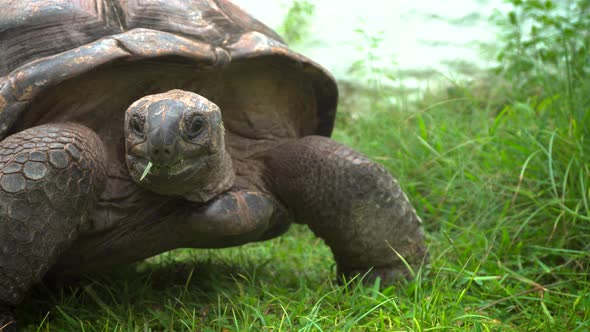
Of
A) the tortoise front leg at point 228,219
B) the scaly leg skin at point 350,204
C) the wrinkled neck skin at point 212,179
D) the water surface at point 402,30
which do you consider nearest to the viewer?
the wrinkled neck skin at point 212,179

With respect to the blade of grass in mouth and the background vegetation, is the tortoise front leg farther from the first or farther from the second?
the blade of grass in mouth

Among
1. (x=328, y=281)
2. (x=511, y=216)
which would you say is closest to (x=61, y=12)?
(x=328, y=281)

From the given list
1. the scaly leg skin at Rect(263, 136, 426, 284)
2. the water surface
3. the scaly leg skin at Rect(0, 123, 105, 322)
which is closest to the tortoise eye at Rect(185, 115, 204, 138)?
the scaly leg skin at Rect(0, 123, 105, 322)

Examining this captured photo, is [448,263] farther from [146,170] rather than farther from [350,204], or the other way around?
[146,170]

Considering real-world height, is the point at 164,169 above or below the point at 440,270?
above

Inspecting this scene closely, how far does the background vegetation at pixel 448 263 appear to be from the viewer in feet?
7.91

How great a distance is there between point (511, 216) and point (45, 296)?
223 cm

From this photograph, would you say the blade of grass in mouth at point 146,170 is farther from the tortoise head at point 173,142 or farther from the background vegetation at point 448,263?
the background vegetation at point 448,263

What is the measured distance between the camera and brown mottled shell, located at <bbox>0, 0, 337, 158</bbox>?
7.88ft

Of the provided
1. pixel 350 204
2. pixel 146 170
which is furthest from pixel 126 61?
pixel 350 204

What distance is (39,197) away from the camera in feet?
7.22

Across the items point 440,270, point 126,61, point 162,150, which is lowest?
point 440,270

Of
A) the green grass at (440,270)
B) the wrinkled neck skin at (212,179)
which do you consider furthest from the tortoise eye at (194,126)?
the green grass at (440,270)

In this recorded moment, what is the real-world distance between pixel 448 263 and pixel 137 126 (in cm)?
155
